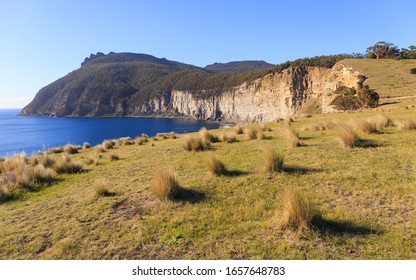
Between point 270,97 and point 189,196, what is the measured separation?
339 feet

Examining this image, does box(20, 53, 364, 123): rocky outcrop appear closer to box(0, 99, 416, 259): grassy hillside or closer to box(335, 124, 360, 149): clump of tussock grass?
box(335, 124, 360, 149): clump of tussock grass

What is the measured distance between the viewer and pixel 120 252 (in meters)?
4.33

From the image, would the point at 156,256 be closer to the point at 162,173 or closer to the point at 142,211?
the point at 142,211

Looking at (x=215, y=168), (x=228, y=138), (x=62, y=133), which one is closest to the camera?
(x=215, y=168)

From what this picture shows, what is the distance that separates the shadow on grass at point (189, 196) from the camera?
620 cm

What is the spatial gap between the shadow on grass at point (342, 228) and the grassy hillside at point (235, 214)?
0.06 feet

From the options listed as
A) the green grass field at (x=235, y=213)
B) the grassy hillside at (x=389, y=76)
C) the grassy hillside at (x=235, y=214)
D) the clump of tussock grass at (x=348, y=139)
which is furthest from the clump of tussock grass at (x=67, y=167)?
the grassy hillside at (x=389, y=76)

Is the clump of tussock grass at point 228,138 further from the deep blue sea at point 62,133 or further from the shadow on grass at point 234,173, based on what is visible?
the deep blue sea at point 62,133

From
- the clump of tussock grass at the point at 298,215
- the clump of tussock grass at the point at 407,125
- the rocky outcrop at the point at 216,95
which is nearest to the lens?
the clump of tussock grass at the point at 298,215

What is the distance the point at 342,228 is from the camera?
14.5ft

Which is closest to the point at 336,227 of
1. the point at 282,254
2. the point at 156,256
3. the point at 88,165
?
the point at 282,254

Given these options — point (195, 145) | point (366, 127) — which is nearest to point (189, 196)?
point (195, 145)

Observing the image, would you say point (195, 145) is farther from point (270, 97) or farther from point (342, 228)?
point (270, 97)

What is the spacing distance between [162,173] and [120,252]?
256 centimetres
